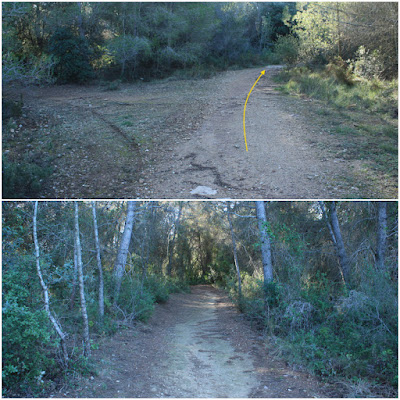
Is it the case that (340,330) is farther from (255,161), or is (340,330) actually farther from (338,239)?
(255,161)

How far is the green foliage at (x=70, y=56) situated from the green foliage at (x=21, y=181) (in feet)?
44.0

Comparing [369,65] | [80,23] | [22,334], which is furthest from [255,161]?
[80,23]

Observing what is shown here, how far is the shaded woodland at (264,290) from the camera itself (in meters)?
5.41

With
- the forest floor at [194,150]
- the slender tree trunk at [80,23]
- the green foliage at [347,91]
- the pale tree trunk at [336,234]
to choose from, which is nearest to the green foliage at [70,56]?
the slender tree trunk at [80,23]

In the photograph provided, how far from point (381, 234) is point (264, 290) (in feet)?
11.1

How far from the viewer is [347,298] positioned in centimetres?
707

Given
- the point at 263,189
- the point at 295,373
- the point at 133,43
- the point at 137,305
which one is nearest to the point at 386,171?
the point at 263,189

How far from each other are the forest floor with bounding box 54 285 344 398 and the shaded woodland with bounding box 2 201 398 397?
31 centimetres

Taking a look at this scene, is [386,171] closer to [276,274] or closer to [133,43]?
[276,274]

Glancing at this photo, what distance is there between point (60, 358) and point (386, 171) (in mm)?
7995

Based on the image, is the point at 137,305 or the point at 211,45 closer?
the point at 137,305

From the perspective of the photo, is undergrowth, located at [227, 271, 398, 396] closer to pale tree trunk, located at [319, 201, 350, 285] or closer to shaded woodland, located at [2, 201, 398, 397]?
shaded woodland, located at [2, 201, 398, 397]

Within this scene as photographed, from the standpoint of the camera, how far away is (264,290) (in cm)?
986

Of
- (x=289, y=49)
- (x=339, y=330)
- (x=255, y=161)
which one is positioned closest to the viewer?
(x=339, y=330)
